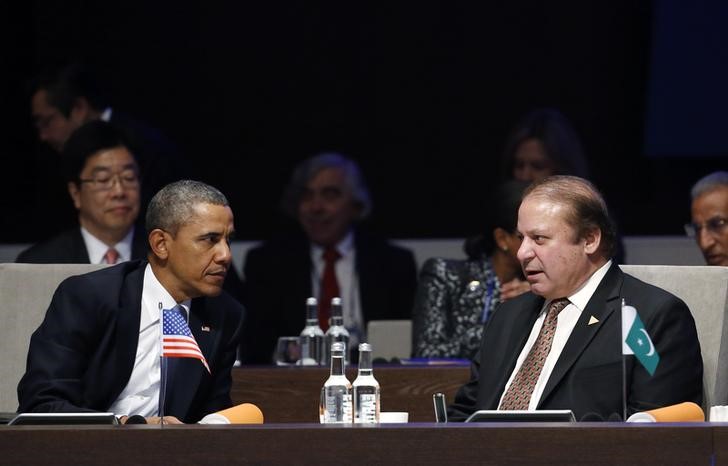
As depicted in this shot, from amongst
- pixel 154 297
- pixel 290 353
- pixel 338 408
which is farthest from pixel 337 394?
pixel 290 353

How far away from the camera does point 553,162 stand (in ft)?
23.7

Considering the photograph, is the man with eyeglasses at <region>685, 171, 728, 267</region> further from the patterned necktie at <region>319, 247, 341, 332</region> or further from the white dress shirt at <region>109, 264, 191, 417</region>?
the white dress shirt at <region>109, 264, 191, 417</region>

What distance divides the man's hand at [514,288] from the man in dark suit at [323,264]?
1.32m

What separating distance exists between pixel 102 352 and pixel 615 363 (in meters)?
1.50

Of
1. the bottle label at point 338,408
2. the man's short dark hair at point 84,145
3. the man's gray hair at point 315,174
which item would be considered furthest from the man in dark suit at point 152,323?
the man's gray hair at point 315,174

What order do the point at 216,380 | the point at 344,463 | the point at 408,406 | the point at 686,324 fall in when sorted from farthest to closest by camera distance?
1. the point at 408,406
2. the point at 216,380
3. the point at 686,324
4. the point at 344,463

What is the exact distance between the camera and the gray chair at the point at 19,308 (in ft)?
16.0

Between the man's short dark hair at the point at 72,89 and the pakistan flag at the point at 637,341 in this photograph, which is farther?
the man's short dark hair at the point at 72,89

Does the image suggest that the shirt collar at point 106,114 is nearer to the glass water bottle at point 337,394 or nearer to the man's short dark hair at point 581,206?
the man's short dark hair at point 581,206

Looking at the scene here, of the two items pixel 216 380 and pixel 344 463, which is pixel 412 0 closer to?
pixel 216 380

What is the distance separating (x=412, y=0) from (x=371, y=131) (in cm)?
76

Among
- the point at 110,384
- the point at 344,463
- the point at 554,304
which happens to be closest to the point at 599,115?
the point at 554,304

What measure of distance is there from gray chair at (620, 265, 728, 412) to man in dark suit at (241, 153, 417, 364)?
9.76 feet

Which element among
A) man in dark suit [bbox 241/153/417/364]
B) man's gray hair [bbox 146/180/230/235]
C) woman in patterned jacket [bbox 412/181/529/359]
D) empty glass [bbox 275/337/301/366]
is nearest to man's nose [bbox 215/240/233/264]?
man's gray hair [bbox 146/180/230/235]
